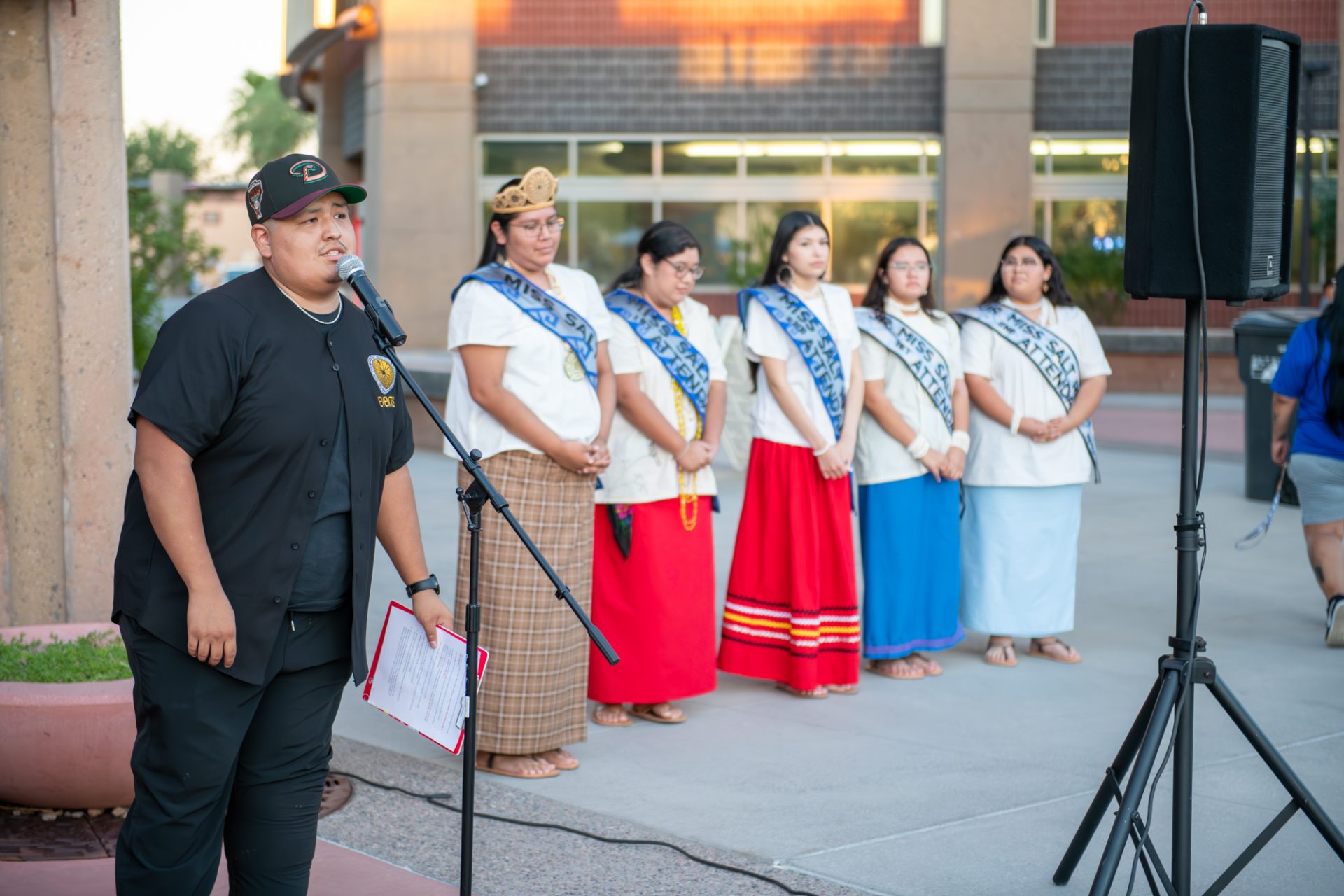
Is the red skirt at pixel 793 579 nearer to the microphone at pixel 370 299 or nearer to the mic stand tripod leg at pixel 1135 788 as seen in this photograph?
the mic stand tripod leg at pixel 1135 788

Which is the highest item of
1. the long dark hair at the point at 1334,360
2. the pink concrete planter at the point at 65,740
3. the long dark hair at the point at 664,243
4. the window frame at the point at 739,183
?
the window frame at the point at 739,183

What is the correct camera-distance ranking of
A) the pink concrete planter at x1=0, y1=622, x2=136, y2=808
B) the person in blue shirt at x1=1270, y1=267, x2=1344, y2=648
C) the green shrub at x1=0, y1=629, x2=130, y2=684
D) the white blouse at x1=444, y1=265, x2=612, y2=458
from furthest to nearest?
the person in blue shirt at x1=1270, y1=267, x2=1344, y2=648 → the white blouse at x1=444, y1=265, x2=612, y2=458 → the green shrub at x1=0, y1=629, x2=130, y2=684 → the pink concrete planter at x1=0, y1=622, x2=136, y2=808

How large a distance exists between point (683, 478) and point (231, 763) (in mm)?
2902

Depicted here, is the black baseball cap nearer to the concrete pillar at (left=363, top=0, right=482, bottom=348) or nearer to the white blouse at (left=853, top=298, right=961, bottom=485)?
the white blouse at (left=853, top=298, right=961, bottom=485)

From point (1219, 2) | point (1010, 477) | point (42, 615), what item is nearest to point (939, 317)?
point (1010, 477)

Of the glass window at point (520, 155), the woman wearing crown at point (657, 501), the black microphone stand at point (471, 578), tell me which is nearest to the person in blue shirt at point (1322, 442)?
the woman wearing crown at point (657, 501)

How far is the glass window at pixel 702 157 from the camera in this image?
23.9m

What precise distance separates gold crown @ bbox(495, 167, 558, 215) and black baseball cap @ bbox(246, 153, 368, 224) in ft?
6.50

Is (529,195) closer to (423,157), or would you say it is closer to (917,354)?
(917,354)

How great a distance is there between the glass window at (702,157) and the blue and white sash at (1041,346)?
17667 millimetres

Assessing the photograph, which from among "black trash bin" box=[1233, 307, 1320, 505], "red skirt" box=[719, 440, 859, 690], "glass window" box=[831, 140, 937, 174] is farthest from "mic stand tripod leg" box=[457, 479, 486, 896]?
"glass window" box=[831, 140, 937, 174]

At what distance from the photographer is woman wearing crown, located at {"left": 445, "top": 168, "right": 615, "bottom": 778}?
16.6 ft

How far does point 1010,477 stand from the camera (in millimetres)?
6668

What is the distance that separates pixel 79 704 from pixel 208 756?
4.68 feet
